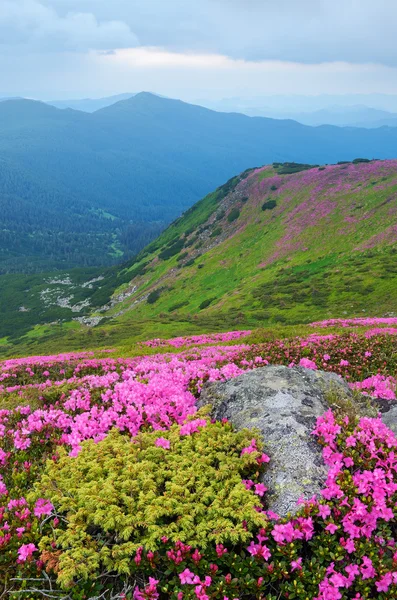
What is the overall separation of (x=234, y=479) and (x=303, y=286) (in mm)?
61325

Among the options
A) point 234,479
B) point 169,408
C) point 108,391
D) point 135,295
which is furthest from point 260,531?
point 135,295

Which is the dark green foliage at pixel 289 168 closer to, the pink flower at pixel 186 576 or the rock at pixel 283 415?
the rock at pixel 283 415

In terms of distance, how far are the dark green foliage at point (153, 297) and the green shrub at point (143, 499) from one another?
303ft

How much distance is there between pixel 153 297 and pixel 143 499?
95922mm

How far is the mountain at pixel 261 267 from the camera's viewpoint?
189ft

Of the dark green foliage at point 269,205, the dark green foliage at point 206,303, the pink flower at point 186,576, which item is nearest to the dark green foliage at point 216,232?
the dark green foliage at point 269,205

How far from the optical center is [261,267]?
8469cm

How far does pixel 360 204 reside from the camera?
277ft

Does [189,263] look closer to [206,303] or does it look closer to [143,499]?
[206,303]

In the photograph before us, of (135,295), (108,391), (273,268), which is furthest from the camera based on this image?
(135,295)

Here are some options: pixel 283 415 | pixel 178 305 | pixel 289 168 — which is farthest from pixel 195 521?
pixel 289 168

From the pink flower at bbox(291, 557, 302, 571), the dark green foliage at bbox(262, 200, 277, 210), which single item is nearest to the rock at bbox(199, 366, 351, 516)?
the pink flower at bbox(291, 557, 302, 571)

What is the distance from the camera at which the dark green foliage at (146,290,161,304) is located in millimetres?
99200

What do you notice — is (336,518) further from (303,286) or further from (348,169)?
(348,169)
